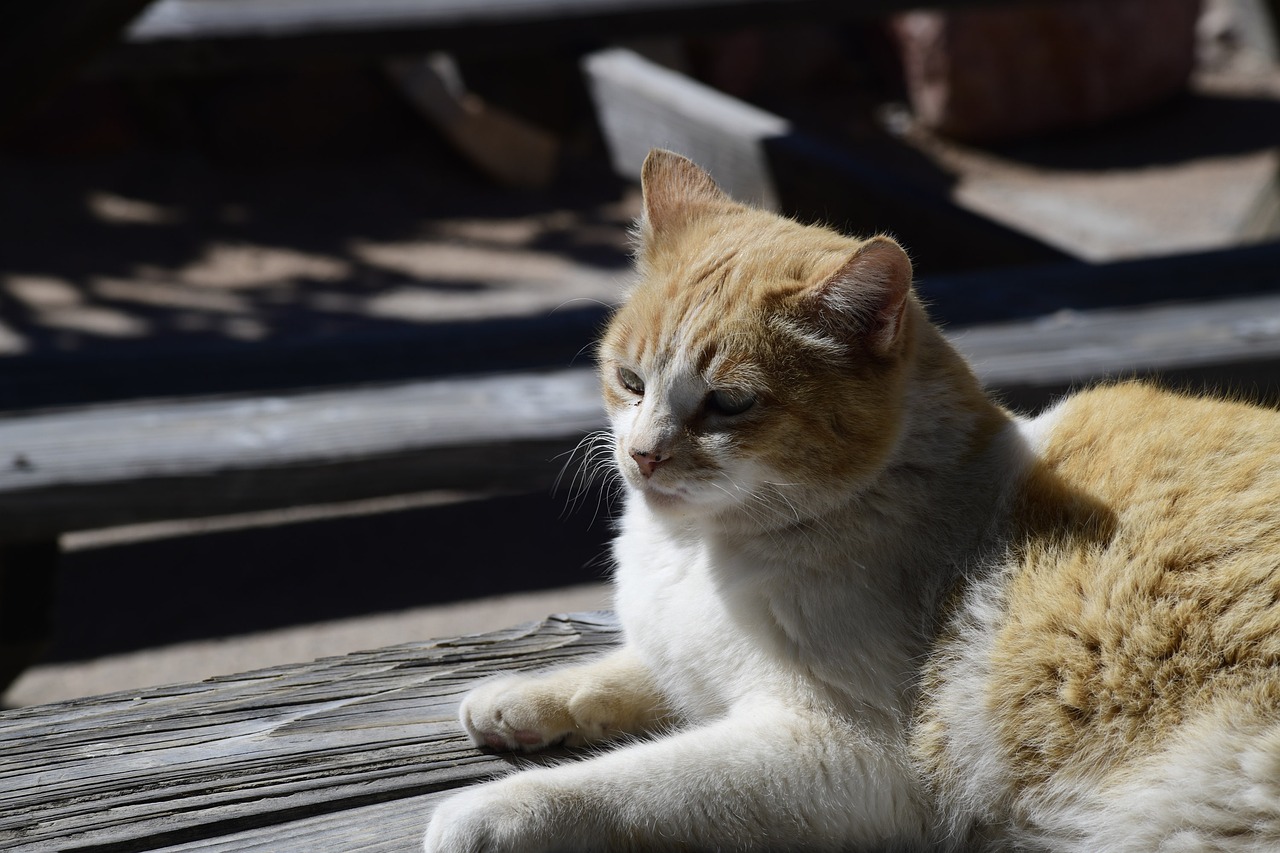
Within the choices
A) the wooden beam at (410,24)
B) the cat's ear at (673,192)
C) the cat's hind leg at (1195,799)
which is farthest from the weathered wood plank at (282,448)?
the wooden beam at (410,24)

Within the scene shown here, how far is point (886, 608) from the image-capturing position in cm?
170

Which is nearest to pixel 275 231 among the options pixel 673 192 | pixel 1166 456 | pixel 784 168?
pixel 784 168

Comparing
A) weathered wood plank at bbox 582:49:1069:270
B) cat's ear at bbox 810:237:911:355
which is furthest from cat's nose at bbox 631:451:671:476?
weathered wood plank at bbox 582:49:1069:270

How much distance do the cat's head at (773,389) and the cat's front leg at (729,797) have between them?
1.20ft

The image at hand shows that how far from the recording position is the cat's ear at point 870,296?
5.36 feet

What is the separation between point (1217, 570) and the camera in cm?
152

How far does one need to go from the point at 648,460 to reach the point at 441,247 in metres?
6.20

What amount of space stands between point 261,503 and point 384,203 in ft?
18.7

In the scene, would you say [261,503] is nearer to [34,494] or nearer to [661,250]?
[34,494]

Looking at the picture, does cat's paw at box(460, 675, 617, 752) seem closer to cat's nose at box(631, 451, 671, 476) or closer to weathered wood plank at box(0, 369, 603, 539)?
cat's nose at box(631, 451, 671, 476)

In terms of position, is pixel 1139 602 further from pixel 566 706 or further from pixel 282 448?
pixel 282 448

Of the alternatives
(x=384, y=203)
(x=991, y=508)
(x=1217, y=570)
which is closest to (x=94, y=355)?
(x=991, y=508)

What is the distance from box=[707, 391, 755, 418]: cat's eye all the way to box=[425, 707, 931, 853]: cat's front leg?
474 mm

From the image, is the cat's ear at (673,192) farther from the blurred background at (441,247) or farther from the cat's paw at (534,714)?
the cat's paw at (534,714)
